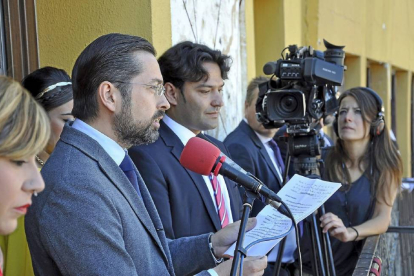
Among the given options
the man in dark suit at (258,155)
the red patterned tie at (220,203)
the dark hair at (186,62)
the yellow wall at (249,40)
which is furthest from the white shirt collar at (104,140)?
the yellow wall at (249,40)

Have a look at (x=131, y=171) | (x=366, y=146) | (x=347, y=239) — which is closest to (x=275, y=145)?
(x=366, y=146)

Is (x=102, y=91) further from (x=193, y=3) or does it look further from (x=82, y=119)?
(x=193, y=3)

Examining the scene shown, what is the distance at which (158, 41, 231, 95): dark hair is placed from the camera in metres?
3.56

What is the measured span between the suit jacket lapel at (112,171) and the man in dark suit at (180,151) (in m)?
0.67

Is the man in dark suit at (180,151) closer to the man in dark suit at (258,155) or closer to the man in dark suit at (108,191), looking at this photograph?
the man in dark suit at (108,191)

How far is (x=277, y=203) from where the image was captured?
229 centimetres

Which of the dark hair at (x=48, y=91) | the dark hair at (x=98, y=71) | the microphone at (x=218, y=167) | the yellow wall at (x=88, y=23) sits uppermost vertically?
the yellow wall at (x=88, y=23)

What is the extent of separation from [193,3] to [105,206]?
8.99 ft

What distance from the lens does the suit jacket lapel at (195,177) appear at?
326 cm

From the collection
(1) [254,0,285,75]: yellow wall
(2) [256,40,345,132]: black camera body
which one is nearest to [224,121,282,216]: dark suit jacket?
(2) [256,40,345,132]: black camera body

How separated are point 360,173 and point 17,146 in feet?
10.3

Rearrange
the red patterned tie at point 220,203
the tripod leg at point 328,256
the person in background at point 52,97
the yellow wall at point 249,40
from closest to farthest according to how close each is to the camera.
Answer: the person in background at point 52,97, the red patterned tie at point 220,203, the tripod leg at point 328,256, the yellow wall at point 249,40

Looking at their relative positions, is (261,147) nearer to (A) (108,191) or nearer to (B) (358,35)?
(A) (108,191)

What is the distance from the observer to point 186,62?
3.57 meters
